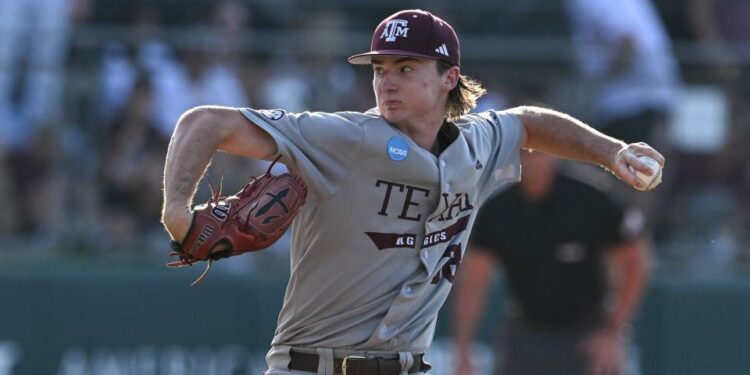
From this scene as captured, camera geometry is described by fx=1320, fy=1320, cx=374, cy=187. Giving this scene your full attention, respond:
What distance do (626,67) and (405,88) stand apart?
205 inches

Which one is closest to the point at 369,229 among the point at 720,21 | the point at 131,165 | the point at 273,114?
the point at 273,114

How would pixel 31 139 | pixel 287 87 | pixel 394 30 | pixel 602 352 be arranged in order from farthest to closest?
1. pixel 287 87
2. pixel 31 139
3. pixel 602 352
4. pixel 394 30

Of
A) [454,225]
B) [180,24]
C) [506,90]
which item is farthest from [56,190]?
[454,225]

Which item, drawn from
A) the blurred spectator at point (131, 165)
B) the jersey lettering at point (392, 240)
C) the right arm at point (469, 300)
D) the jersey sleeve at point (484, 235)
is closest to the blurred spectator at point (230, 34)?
the blurred spectator at point (131, 165)

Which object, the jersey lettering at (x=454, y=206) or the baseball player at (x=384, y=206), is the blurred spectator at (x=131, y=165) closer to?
the baseball player at (x=384, y=206)

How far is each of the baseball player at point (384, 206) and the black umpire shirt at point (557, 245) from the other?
9.93 feet

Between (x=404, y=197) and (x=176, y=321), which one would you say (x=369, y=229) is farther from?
(x=176, y=321)

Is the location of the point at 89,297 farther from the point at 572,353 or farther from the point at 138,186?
the point at 572,353

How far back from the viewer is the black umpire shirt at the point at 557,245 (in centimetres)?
811

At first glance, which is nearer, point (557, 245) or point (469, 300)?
point (557, 245)

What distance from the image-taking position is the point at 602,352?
7973 millimetres

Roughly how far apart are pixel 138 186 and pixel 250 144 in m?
4.66

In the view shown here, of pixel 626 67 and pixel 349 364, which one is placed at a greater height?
pixel 626 67

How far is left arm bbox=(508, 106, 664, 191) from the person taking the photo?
4945 millimetres
